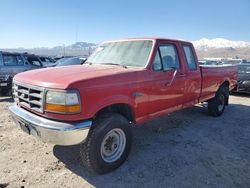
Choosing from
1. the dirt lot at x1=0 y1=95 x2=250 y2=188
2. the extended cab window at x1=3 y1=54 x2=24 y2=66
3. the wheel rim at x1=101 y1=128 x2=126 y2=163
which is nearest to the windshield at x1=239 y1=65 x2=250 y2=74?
the dirt lot at x1=0 y1=95 x2=250 y2=188

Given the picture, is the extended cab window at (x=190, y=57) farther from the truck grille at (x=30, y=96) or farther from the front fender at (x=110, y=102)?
the truck grille at (x=30, y=96)

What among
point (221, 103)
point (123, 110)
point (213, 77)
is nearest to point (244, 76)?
point (221, 103)

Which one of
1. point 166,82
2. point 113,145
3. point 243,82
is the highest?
point 166,82

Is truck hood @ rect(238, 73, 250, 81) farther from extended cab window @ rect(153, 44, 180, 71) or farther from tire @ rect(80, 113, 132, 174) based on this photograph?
tire @ rect(80, 113, 132, 174)

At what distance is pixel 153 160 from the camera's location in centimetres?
418

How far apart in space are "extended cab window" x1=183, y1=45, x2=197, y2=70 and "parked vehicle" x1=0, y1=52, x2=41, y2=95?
24.2 feet

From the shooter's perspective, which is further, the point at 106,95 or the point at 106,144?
the point at 106,144

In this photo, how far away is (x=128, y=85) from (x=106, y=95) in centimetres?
49

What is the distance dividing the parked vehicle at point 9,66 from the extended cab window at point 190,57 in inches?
290

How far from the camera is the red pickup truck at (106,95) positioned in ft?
10.5

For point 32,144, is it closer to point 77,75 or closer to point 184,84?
point 77,75

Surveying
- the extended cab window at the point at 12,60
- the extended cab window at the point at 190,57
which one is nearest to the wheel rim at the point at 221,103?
the extended cab window at the point at 190,57

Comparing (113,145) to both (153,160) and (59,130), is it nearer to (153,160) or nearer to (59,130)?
(153,160)

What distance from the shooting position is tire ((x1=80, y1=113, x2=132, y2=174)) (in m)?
3.46
